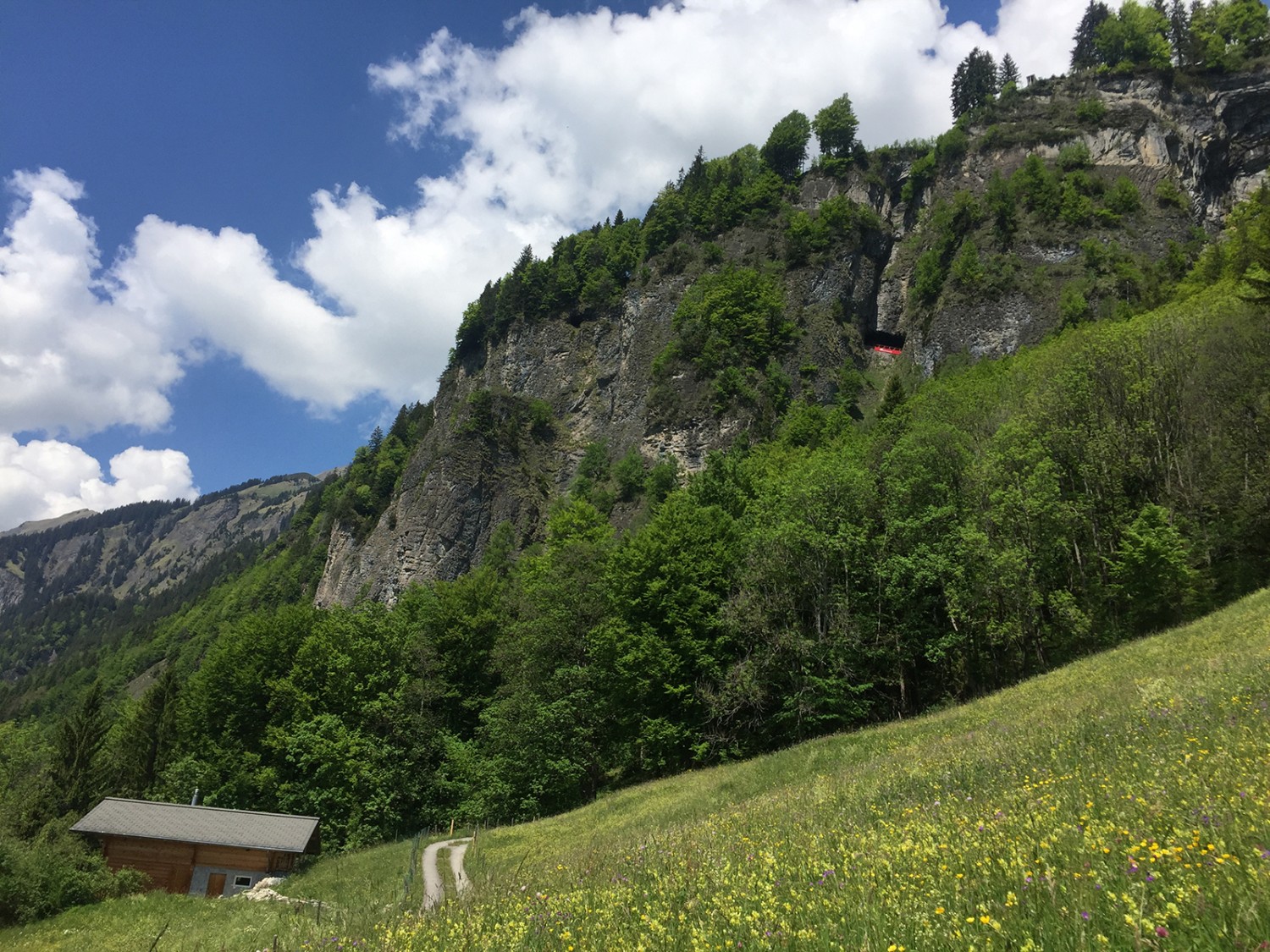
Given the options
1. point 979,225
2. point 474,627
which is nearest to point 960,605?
point 474,627

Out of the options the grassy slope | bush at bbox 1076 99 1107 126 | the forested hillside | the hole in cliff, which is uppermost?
bush at bbox 1076 99 1107 126

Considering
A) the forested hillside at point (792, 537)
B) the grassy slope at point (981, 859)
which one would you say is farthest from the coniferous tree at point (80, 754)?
the grassy slope at point (981, 859)

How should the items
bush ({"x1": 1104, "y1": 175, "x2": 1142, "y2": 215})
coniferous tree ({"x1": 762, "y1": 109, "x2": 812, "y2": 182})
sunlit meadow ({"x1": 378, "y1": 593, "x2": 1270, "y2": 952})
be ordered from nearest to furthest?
sunlit meadow ({"x1": 378, "y1": 593, "x2": 1270, "y2": 952}) < bush ({"x1": 1104, "y1": 175, "x2": 1142, "y2": 215}) < coniferous tree ({"x1": 762, "y1": 109, "x2": 812, "y2": 182})

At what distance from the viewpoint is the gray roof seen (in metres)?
29.9

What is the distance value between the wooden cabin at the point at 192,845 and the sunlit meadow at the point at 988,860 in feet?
87.3

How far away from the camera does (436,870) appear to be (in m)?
20.9

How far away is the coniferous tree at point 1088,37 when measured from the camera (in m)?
116

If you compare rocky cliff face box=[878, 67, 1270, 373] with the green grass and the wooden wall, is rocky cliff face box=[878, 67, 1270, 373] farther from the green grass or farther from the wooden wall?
the wooden wall

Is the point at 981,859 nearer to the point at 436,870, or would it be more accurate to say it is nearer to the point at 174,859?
the point at 436,870

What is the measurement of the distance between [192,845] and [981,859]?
36588 mm

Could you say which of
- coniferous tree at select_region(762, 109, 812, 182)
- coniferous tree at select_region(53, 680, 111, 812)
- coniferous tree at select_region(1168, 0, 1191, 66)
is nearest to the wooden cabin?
→ coniferous tree at select_region(53, 680, 111, 812)

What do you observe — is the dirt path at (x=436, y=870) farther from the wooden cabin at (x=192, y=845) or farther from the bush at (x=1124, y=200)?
→ the bush at (x=1124, y=200)

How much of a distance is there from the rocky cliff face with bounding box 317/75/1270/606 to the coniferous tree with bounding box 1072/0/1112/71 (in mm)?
25557

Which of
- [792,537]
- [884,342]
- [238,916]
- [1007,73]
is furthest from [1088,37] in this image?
[238,916]
